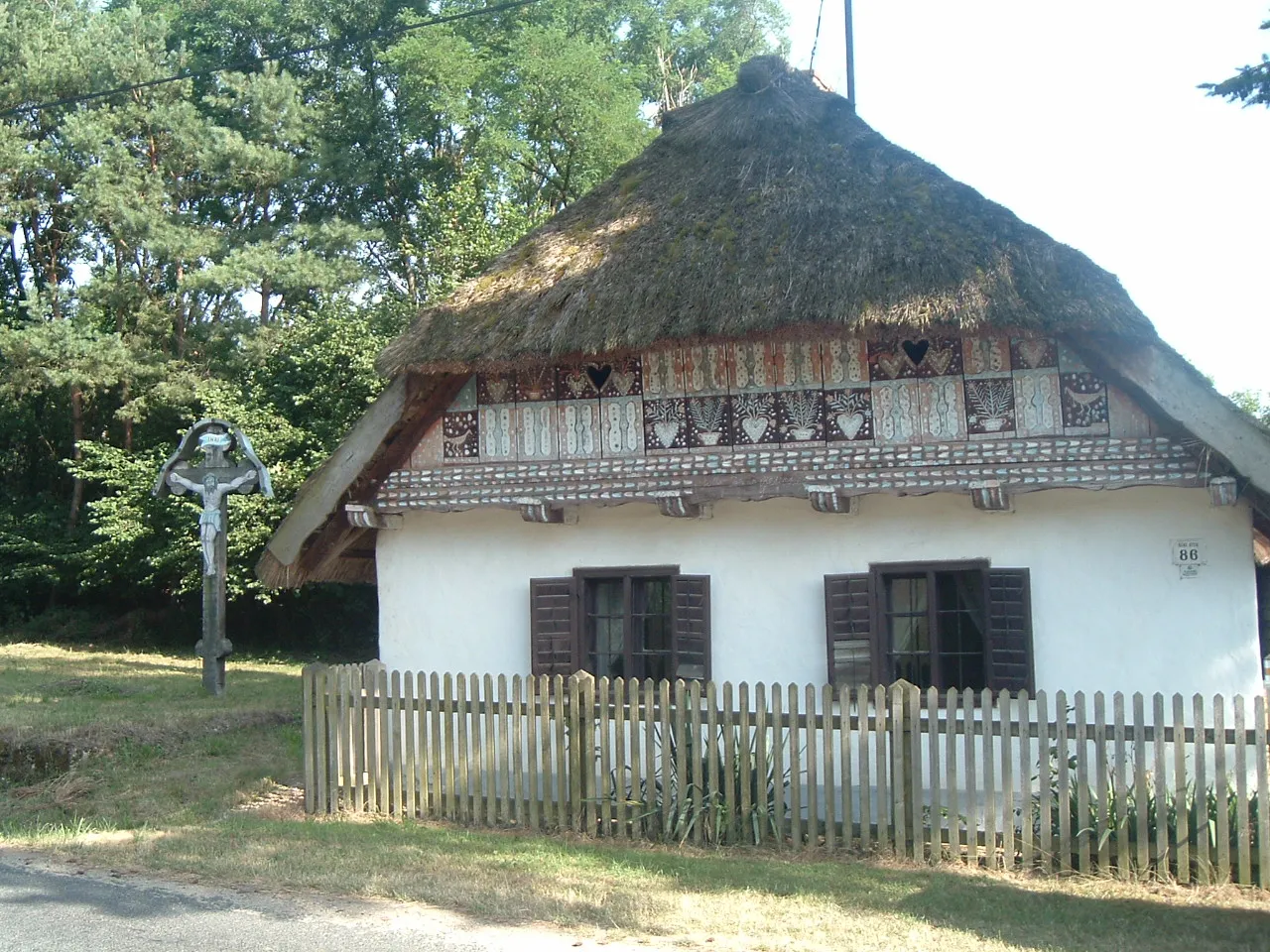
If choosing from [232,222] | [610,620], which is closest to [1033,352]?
[610,620]

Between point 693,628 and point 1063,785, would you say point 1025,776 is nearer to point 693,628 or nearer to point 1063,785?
point 1063,785

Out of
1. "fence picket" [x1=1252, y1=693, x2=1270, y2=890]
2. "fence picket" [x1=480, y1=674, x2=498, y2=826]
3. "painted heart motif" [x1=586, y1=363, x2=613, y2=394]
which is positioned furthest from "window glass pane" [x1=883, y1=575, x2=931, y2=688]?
"fence picket" [x1=480, y1=674, x2=498, y2=826]

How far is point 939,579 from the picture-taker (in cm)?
1023

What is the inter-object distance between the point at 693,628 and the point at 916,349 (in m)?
3.12

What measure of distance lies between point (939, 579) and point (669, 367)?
10.0 feet

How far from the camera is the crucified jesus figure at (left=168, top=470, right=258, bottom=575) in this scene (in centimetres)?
1582

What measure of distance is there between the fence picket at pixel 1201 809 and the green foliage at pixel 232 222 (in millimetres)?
19208

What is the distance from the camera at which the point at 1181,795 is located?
7.63 m

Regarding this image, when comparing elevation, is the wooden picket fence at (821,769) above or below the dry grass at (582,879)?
above

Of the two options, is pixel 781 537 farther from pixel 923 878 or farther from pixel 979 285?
pixel 923 878

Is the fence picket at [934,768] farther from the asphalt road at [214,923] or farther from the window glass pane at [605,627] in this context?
the window glass pane at [605,627]

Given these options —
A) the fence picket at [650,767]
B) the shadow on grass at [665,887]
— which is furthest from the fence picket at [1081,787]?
the fence picket at [650,767]

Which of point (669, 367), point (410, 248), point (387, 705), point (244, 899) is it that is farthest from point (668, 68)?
point (244, 899)

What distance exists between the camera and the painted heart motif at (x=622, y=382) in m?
11.2
